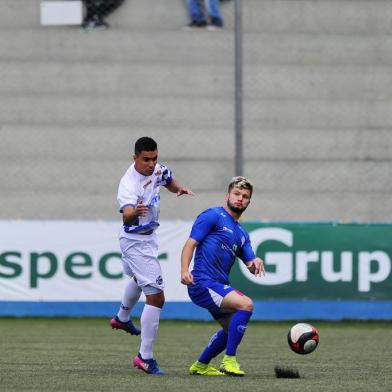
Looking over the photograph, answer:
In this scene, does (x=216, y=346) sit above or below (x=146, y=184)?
below

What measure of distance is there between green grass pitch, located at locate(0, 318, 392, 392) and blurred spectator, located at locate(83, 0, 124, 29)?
17.0ft

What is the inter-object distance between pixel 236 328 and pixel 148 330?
841 millimetres

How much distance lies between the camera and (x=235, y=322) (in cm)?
787

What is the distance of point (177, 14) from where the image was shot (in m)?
17.3

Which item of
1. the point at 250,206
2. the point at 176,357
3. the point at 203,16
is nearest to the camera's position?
the point at 176,357

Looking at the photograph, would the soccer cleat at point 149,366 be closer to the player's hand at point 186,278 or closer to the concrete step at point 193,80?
the player's hand at point 186,278

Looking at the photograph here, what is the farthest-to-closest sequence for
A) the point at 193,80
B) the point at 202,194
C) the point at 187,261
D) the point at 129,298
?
the point at 193,80, the point at 202,194, the point at 129,298, the point at 187,261

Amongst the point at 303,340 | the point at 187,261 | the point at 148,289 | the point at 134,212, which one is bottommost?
the point at 303,340

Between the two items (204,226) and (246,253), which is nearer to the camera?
(204,226)

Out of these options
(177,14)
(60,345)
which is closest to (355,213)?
(177,14)

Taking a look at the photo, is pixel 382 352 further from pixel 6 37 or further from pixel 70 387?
pixel 6 37

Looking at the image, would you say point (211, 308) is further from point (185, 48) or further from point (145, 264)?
point (185, 48)

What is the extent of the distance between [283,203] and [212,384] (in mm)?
9041

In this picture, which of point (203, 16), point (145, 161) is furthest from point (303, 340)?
point (203, 16)
